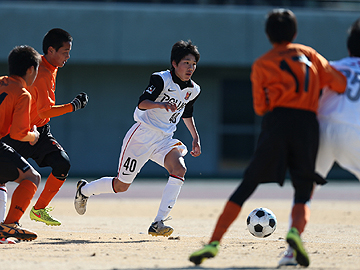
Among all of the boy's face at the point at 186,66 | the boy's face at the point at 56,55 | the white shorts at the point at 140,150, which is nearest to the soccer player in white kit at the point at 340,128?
the boy's face at the point at 186,66

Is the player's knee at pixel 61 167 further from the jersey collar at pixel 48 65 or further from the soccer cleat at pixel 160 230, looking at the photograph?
the soccer cleat at pixel 160 230

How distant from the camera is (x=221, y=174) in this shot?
71.0ft

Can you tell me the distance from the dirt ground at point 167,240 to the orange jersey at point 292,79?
4.41 ft

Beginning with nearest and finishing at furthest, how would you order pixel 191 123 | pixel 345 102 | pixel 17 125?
pixel 345 102
pixel 17 125
pixel 191 123

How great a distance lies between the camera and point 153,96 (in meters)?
6.45

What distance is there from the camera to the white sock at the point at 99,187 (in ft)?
23.0

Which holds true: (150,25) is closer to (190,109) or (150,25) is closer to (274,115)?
(190,109)

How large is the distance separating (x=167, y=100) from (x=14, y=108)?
1.89 metres

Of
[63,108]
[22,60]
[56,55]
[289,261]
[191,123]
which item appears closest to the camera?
[289,261]

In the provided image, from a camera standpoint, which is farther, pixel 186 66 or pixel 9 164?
pixel 186 66

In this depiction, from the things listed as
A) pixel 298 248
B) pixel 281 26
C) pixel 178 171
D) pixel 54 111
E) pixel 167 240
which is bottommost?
pixel 167 240

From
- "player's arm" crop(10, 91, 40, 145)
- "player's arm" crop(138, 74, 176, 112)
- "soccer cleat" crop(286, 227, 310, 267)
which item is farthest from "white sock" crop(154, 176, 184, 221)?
"soccer cleat" crop(286, 227, 310, 267)

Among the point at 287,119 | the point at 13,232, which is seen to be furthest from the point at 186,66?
the point at 13,232

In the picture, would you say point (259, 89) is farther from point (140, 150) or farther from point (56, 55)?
point (56, 55)
